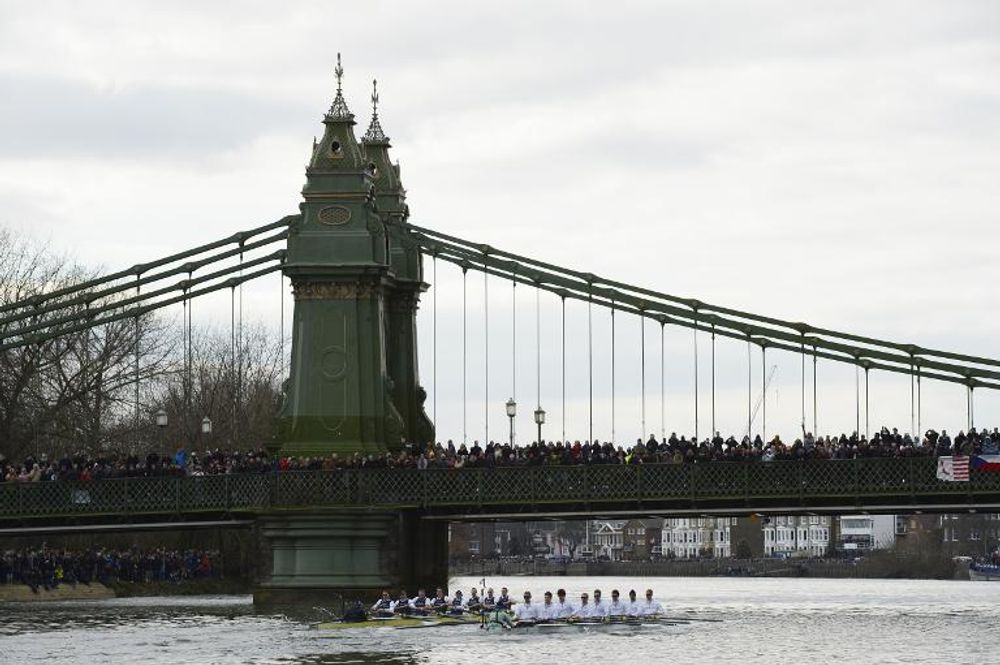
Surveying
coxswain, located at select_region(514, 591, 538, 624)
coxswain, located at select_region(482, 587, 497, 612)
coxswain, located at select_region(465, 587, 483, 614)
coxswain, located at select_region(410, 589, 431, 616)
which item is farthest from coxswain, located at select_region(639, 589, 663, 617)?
coxswain, located at select_region(410, 589, 431, 616)

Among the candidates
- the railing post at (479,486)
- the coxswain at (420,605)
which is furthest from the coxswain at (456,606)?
the railing post at (479,486)

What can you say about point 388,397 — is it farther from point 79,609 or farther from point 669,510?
point 79,609

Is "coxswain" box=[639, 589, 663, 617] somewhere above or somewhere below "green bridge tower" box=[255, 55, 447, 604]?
below

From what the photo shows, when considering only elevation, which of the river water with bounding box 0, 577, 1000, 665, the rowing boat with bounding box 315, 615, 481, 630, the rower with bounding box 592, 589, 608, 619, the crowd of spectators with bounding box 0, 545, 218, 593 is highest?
the crowd of spectators with bounding box 0, 545, 218, 593

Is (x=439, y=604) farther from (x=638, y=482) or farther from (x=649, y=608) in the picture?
(x=649, y=608)

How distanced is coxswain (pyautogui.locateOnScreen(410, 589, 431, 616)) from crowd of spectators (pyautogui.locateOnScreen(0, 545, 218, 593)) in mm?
27464

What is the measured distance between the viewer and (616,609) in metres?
83.9

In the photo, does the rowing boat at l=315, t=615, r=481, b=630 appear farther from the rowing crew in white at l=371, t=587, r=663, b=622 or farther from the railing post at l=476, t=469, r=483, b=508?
the railing post at l=476, t=469, r=483, b=508

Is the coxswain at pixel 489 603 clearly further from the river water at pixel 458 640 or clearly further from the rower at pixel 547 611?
the rower at pixel 547 611

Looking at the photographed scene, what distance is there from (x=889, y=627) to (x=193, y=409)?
2100 inches

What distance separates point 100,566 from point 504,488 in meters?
31.8

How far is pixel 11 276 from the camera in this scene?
365 ft

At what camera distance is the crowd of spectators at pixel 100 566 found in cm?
10181

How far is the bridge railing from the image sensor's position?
3041 inches
